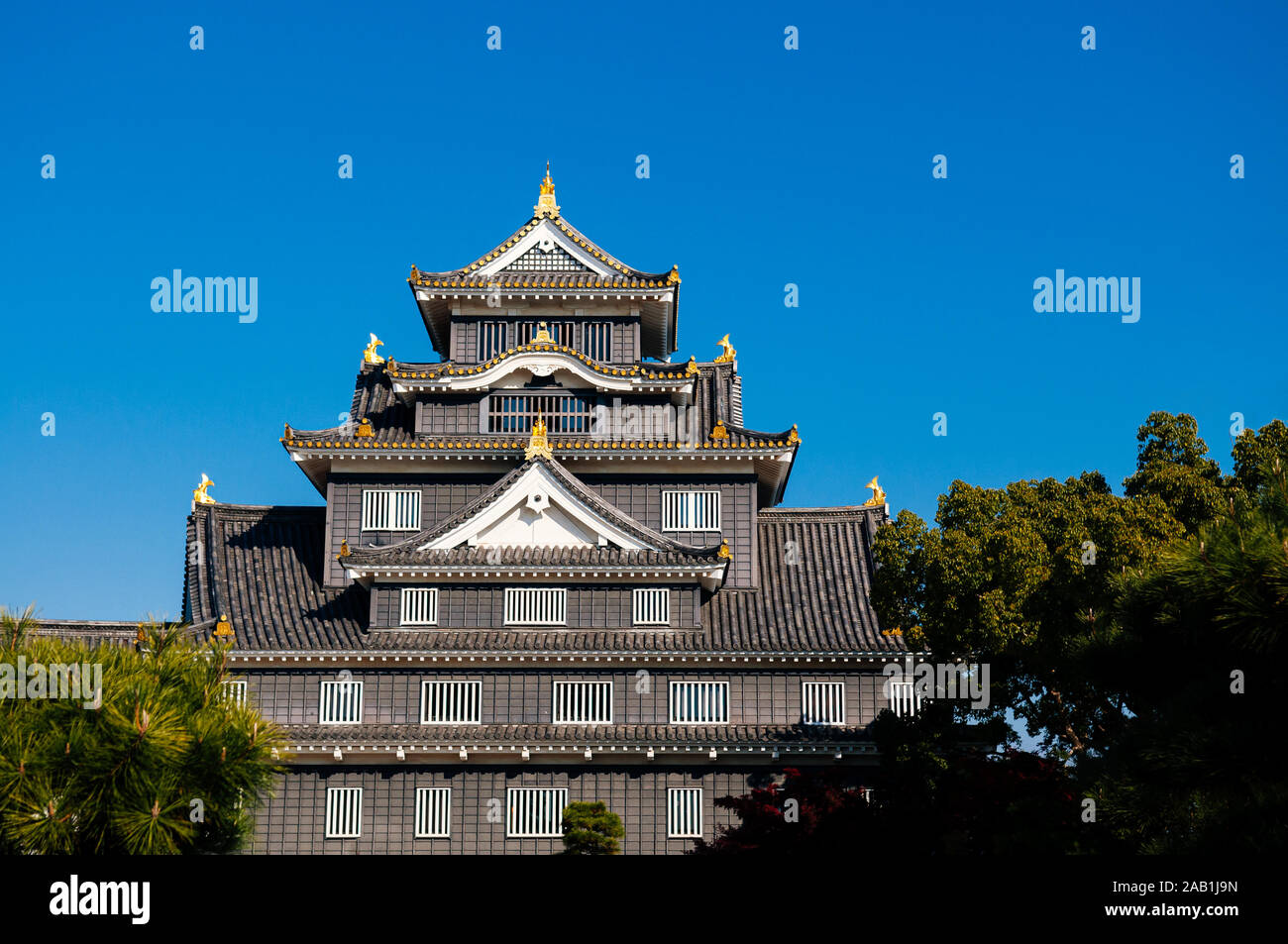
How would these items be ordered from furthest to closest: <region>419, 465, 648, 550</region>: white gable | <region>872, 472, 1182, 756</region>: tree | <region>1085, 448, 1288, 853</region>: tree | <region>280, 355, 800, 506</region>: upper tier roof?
<region>280, 355, 800, 506</region>: upper tier roof → <region>419, 465, 648, 550</region>: white gable → <region>872, 472, 1182, 756</region>: tree → <region>1085, 448, 1288, 853</region>: tree

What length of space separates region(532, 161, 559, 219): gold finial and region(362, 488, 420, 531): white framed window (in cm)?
1083

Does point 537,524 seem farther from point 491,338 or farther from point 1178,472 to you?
point 1178,472

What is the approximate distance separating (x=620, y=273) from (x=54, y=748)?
29830 mm

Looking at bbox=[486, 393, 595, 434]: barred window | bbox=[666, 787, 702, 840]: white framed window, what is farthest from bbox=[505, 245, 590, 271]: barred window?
bbox=[666, 787, 702, 840]: white framed window

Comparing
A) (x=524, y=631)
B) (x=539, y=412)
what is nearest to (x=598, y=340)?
(x=539, y=412)

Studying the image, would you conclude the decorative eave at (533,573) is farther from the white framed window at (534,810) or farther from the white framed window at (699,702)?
the white framed window at (534,810)

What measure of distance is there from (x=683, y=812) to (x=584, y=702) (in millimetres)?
4275

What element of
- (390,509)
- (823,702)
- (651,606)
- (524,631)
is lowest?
(823,702)

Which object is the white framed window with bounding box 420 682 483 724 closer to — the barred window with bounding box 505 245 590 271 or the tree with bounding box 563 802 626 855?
the tree with bounding box 563 802 626 855

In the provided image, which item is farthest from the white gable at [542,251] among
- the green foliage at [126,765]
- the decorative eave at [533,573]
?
the green foliage at [126,765]

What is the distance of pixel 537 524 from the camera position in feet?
136

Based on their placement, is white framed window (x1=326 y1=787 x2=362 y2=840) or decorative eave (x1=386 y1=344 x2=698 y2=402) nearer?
white framed window (x1=326 y1=787 x2=362 y2=840)

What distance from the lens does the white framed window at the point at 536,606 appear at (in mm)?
40938

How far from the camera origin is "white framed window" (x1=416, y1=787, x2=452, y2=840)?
127 ft
